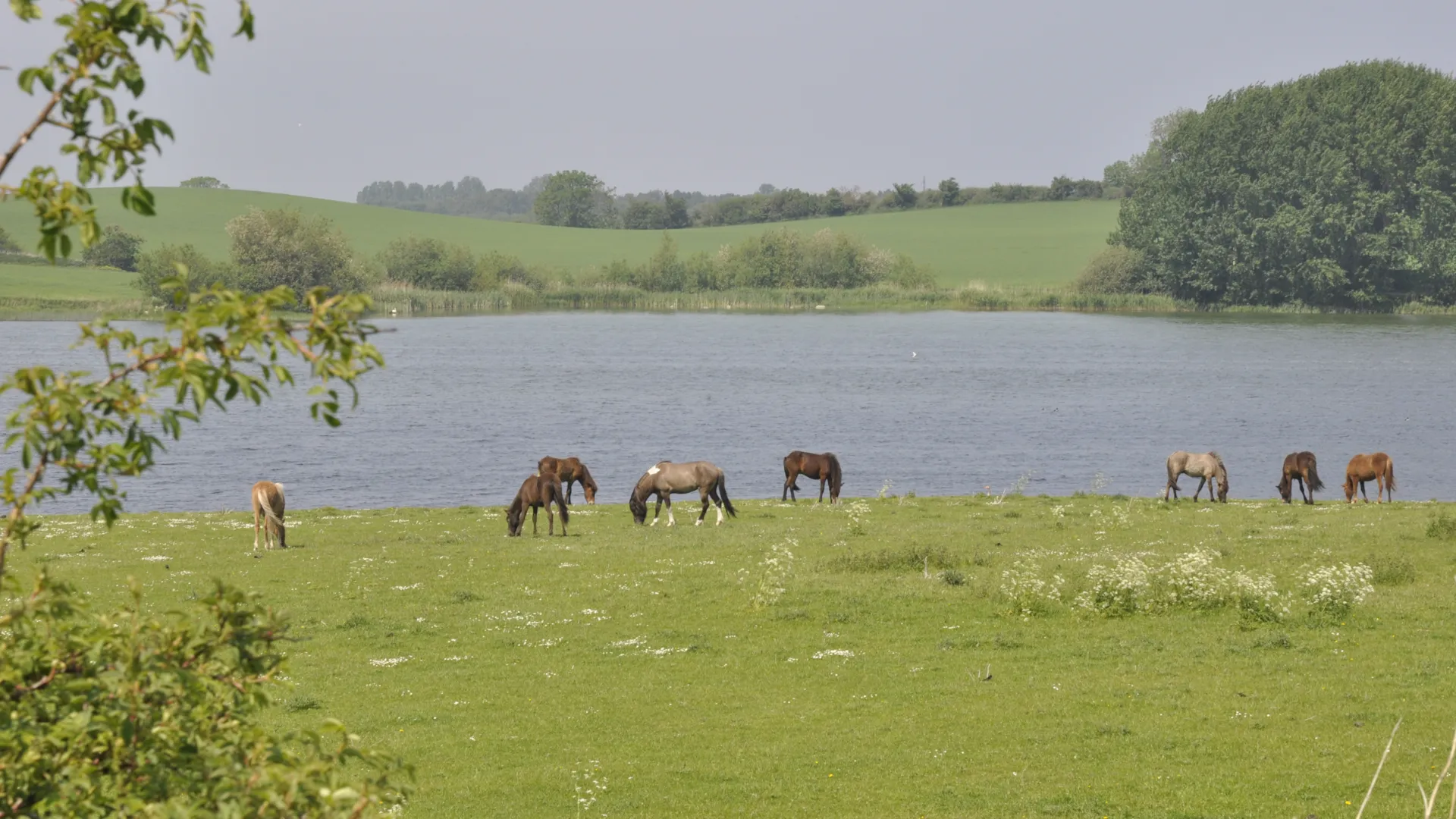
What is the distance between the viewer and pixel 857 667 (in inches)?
617

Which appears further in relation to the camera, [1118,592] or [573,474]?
[573,474]

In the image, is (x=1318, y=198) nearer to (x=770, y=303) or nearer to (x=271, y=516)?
(x=770, y=303)

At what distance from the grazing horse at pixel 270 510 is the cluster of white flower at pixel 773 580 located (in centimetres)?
976

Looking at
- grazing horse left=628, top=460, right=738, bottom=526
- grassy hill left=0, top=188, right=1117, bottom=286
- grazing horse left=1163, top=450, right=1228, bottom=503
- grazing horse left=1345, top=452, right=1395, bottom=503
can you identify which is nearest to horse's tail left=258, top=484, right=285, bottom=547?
grazing horse left=628, top=460, right=738, bottom=526

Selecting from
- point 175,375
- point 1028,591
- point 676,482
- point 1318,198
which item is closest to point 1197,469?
point 676,482

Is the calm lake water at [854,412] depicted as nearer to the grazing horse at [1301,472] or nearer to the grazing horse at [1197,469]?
the grazing horse at [1197,469]

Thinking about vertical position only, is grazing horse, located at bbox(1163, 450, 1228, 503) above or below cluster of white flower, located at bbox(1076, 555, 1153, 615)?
below

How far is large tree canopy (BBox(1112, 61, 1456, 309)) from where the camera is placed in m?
113

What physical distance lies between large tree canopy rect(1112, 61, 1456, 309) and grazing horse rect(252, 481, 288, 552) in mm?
104717

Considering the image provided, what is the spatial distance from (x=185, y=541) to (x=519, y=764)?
16891 mm

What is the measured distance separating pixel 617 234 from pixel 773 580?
597ft

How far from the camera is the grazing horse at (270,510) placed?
2550 centimetres

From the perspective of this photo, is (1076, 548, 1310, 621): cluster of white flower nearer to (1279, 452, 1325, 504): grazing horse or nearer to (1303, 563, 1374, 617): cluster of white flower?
(1303, 563, 1374, 617): cluster of white flower

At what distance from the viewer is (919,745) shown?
12625mm
